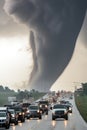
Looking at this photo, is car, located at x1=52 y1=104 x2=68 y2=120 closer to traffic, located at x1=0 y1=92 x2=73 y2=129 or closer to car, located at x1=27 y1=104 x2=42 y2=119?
traffic, located at x1=0 y1=92 x2=73 y2=129

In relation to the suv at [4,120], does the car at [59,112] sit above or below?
above

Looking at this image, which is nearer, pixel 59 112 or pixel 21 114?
Result: pixel 21 114

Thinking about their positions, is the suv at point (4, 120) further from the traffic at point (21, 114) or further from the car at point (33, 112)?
the car at point (33, 112)

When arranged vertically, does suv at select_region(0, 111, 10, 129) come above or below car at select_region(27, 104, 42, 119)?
below

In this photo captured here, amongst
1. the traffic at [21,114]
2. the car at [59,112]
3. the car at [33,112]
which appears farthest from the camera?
the car at [33,112]

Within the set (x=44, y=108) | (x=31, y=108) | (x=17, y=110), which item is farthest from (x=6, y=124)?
(x=44, y=108)

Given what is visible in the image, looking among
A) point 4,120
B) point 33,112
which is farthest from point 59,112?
point 4,120

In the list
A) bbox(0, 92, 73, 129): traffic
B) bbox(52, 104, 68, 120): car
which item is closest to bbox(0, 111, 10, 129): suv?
bbox(0, 92, 73, 129): traffic

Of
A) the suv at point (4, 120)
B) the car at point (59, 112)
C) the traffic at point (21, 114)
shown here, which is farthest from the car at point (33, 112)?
the suv at point (4, 120)

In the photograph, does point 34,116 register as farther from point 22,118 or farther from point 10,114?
point 10,114

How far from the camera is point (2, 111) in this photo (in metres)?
50.6

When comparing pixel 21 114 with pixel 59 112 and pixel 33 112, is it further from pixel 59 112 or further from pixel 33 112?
pixel 33 112

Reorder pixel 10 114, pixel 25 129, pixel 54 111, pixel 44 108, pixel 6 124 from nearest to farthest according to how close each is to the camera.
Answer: pixel 25 129
pixel 6 124
pixel 10 114
pixel 54 111
pixel 44 108

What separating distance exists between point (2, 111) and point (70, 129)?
29.9ft
